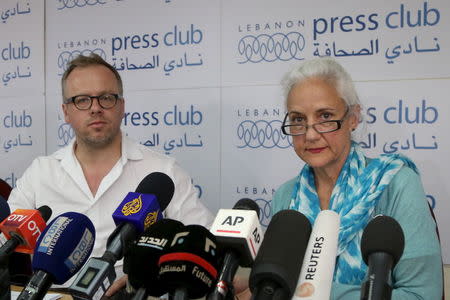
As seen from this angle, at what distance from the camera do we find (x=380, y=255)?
56 cm

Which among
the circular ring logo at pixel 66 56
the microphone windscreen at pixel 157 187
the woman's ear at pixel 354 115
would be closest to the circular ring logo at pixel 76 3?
the circular ring logo at pixel 66 56

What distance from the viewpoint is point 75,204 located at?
1.95 metres

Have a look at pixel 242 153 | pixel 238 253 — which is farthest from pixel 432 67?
pixel 238 253

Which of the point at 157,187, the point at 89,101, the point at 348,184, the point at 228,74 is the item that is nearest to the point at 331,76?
the point at 348,184

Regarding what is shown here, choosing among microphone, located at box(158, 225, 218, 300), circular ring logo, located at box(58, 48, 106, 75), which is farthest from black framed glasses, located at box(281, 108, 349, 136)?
circular ring logo, located at box(58, 48, 106, 75)

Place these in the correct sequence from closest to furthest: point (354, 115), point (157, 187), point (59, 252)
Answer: point (59, 252) < point (157, 187) < point (354, 115)

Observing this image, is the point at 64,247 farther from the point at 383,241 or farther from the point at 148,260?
the point at 383,241

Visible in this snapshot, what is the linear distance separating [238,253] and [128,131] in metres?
2.03

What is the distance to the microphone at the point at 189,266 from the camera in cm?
56

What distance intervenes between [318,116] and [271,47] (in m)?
0.90

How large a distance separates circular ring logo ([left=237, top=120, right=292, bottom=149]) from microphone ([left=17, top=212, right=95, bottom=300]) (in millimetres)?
1491

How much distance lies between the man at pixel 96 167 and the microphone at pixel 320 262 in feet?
4.51

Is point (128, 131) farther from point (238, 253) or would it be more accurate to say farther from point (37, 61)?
point (238, 253)

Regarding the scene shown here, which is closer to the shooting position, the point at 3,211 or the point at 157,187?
the point at 157,187
